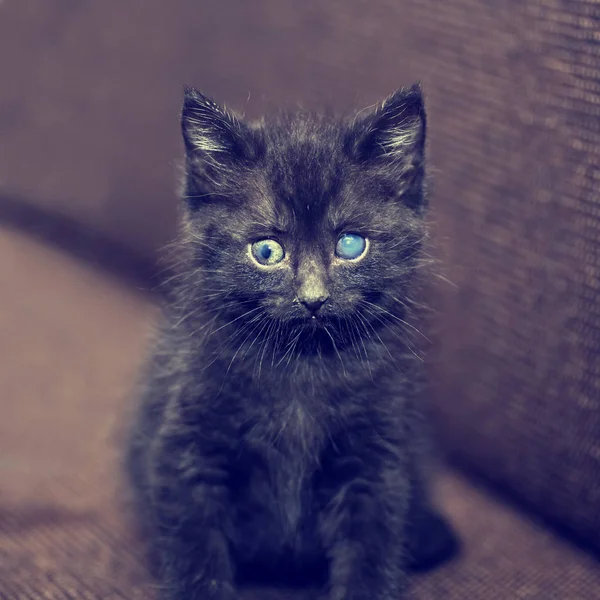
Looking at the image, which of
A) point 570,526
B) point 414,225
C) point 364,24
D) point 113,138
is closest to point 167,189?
point 113,138

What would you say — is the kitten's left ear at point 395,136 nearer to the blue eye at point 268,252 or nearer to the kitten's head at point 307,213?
the kitten's head at point 307,213

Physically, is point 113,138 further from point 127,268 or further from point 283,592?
point 283,592

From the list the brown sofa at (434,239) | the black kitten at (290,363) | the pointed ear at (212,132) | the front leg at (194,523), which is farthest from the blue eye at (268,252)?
the brown sofa at (434,239)

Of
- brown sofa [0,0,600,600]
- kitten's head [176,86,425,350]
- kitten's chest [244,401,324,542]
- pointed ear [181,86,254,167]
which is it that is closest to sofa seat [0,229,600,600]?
brown sofa [0,0,600,600]

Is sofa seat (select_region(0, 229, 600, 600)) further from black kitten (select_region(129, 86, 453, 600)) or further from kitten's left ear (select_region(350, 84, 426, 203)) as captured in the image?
kitten's left ear (select_region(350, 84, 426, 203))

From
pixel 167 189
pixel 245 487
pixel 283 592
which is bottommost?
pixel 283 592

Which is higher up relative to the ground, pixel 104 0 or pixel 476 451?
pixel 104 0

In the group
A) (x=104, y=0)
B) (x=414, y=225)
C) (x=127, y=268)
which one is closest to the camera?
(x=414, y=225)
